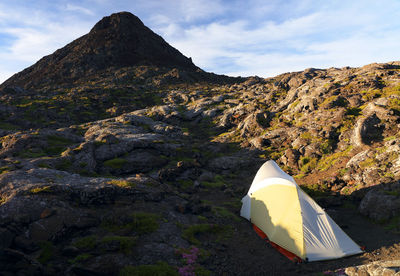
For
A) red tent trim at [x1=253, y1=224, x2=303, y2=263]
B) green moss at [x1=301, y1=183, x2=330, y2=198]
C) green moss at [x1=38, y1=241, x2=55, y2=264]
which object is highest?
green moss at [x1=38, y1=241, x2=55, y2=264]

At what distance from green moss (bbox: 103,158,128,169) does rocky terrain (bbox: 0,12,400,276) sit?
0.19 meters

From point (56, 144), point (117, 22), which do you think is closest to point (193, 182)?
point (56, 144)

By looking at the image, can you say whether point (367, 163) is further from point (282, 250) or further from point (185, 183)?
point (185, 183)

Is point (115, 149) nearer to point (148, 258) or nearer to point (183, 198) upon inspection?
point (183, 198)

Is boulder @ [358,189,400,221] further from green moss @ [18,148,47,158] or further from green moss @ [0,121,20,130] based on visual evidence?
green moss @ [0,121,20,130]

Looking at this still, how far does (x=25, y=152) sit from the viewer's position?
30781 millimetres

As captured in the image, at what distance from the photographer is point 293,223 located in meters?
17.1

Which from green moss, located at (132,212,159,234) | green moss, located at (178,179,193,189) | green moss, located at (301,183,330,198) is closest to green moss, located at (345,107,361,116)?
green moss, located at (301,183,330,198)

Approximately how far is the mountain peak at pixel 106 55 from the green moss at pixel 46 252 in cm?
12608

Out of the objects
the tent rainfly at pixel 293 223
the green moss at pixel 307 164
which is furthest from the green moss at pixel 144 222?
the green moss at pixel 307 164

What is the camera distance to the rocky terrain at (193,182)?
14.1 metres

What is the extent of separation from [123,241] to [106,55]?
14798 centimetres

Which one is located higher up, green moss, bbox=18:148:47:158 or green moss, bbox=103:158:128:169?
green moss, bbox=18:148:47:158

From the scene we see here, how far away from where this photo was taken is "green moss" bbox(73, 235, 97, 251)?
45.6ft
